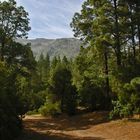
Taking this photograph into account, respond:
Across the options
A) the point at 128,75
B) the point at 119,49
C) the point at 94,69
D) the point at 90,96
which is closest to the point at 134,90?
the point at 128,75

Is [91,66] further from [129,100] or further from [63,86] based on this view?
[129,100]

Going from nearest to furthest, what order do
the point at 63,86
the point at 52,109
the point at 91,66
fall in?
the point at 91,66 < the point at 52,109 < the point at 63,86

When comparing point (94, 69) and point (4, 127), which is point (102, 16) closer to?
point (94, 69)

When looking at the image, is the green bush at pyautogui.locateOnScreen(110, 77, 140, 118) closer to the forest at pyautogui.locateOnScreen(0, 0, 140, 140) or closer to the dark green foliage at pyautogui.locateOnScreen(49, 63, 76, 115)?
the forest at pyautogui.locateOnScreen(0, 0, 140, 140)

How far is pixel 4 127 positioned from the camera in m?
18.8

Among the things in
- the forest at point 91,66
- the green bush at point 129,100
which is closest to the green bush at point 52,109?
the forest at point 91,66

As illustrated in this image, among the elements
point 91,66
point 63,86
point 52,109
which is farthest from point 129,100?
point 63,86

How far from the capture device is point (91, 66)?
36.9 m

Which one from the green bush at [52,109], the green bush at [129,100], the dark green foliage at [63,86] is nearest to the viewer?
the green bush at [129,100]

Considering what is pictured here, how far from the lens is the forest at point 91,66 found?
26.5 m

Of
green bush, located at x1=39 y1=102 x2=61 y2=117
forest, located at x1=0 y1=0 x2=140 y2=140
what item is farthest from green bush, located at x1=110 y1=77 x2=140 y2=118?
green bush, located at x1=39 y1=102 x2=61 y2=117

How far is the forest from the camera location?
26453mm

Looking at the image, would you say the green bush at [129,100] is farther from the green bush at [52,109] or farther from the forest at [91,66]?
the green bush at [52,109]

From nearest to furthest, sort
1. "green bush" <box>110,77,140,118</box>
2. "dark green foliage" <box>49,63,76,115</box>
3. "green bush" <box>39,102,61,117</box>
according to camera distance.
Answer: "green bush" <box>110,77,140,118</box>
"green bush" <box>39,102,61,117</box>
"dark green foliage" <box>49,63,76,115</box>
